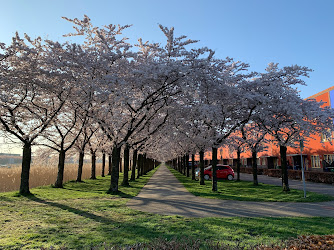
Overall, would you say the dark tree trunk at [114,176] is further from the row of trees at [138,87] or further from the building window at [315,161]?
the building window at [315,161]

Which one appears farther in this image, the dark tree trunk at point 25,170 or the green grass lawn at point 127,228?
the dark tree trunk at point 25,170

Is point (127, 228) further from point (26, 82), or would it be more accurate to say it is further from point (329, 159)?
point (329, 159)

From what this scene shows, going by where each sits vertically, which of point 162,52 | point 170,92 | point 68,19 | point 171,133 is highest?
point 68,19

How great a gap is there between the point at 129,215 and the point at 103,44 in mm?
9069

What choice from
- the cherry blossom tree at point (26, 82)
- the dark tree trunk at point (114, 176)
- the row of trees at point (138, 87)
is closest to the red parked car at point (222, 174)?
the row of trees at point (138, 87)

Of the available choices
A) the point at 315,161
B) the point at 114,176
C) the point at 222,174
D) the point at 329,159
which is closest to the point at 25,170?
the point at 114,176

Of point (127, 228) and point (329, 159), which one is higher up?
point (329, 159)

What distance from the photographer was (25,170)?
1360cm

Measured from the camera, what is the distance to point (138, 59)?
43.0ft

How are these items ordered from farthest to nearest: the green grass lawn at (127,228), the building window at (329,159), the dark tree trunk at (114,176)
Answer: the building window at (329,159) → the dark tree trunk at (114,176) → the green grass lawn at (127,228)

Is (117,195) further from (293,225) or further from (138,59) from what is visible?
(293,225)

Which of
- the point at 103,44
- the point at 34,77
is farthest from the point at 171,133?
the point at 34,77

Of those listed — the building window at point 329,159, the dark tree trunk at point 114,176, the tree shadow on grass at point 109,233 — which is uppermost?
the building window at point 329,159

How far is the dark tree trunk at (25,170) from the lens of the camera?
43.4ft
